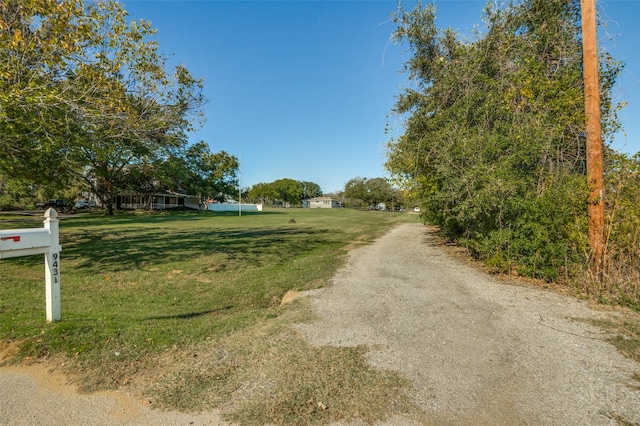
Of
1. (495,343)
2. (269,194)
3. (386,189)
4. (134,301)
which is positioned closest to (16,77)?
(134,301)

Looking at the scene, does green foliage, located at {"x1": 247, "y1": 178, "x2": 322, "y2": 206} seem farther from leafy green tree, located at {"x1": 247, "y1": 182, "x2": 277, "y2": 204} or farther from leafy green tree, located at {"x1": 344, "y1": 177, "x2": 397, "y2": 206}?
leafy green tree, located at {"x1": 344, "y1": 177, "x2": 397, "y2": 206}

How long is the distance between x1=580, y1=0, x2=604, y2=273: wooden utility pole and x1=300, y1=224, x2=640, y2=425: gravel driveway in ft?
4.41

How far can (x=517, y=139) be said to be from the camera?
24.1 feet

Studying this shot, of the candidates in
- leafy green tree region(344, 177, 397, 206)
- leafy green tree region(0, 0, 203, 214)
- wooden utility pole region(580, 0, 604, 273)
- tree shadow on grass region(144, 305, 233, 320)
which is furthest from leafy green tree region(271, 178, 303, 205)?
tree shadow on grass region(144, 305, 233, 320)

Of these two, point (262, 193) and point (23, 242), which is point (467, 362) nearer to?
point (23, 242)

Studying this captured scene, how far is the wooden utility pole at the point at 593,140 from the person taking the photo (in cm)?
608

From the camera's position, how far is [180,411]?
2490mm

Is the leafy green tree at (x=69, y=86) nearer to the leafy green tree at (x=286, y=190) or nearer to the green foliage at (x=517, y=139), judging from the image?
the green foliage at (x=517, y=139)

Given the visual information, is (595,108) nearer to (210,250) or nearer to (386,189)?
(210,250)

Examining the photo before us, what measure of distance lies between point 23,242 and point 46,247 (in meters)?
0.31

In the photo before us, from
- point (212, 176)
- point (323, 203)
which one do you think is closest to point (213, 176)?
point (212, 176)

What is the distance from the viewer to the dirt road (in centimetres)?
250

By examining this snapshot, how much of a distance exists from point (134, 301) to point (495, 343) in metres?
5.85

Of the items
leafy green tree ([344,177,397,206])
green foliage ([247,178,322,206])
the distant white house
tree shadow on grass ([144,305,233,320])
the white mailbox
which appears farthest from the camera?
the distant white house
